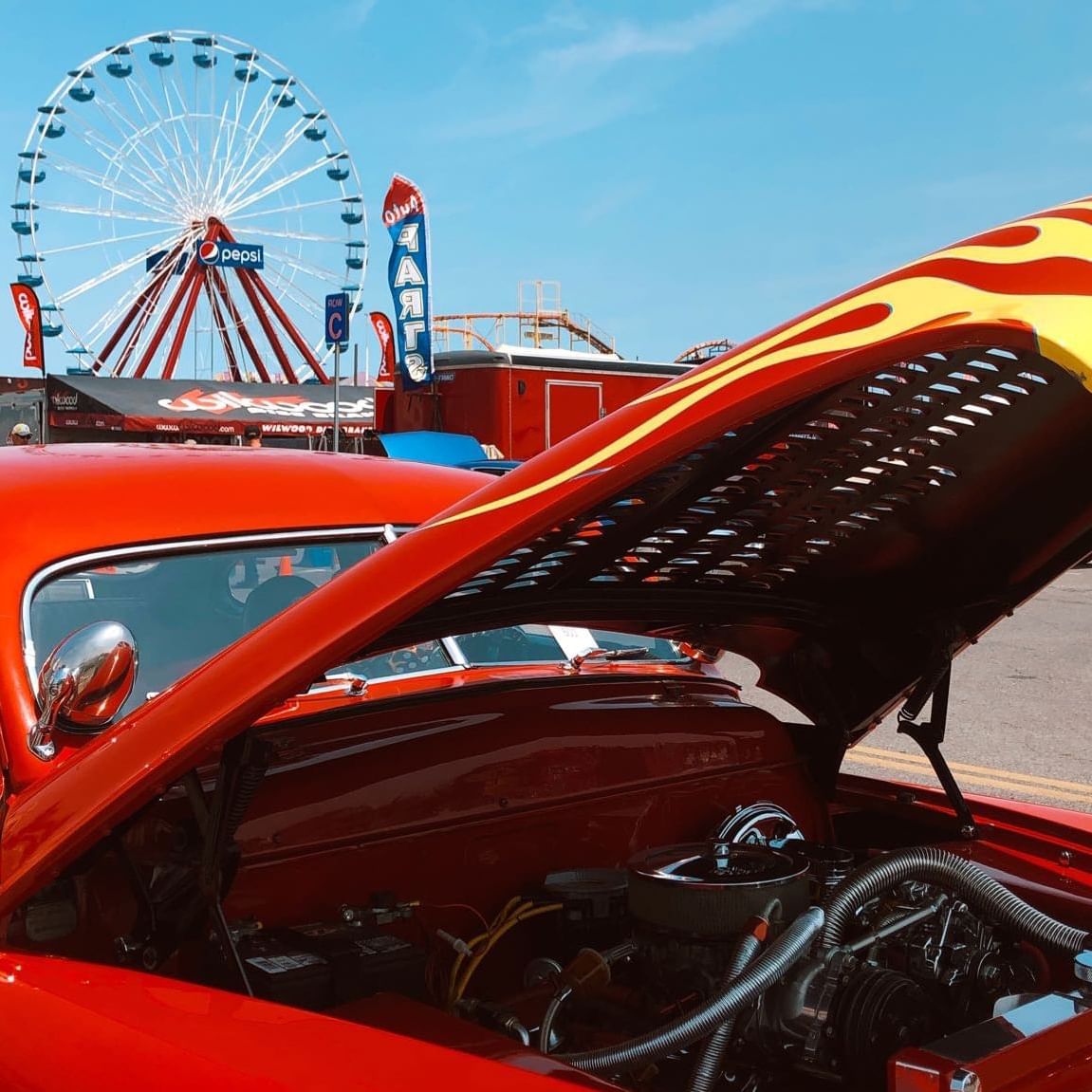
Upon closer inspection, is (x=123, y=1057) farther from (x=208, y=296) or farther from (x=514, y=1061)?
(x=208, y=296)

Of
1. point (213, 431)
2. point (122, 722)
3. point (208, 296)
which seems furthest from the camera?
point (208, 296)

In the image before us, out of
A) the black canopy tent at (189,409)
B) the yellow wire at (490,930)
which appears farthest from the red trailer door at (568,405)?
the yellow wire at (490,930)

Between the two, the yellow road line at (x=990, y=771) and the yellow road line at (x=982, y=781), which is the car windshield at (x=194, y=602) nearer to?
the yellow road line at (x=982, y=781)

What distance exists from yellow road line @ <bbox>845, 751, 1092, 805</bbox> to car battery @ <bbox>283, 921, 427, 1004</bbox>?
4.70m

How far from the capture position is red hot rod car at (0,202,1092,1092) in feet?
4.53


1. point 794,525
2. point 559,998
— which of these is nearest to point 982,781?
point 794,525

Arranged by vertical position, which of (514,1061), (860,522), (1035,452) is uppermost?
(1035,452)

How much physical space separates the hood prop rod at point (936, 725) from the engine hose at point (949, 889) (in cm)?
39

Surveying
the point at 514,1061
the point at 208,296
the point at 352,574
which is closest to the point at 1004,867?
the point at 514,1061

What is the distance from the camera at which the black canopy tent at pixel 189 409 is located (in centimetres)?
2530

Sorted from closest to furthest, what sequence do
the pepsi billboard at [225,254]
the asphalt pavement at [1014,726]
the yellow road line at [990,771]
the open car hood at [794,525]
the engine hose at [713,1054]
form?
the open car hood at [794,525]
the engine hose at [713,1054]
the yellow road line at [990,771]
the asphalt pavement at [1014,726]
the pepsi billboard at [225,254]

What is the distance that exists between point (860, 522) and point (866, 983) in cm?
74

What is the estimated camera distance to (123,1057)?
1418 millimetres

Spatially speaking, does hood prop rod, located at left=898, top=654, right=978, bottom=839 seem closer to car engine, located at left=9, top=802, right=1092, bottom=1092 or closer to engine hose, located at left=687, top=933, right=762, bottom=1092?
car engine, located at left=9, top=802, right=1092, bottom=1092
